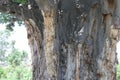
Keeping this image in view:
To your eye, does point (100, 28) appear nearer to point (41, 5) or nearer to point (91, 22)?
point (91, 22)

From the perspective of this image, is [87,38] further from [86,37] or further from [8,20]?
[8,20]

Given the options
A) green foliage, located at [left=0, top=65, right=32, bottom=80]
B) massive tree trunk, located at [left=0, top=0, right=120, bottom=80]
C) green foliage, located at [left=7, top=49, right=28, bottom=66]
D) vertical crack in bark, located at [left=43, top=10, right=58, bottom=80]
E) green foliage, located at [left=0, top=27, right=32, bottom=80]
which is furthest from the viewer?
green foliage, located at [left=7, top=49, right=28, bottom=66]

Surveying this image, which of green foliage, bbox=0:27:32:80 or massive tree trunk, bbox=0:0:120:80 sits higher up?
massive tree trunk, bbox=0:0:120:80

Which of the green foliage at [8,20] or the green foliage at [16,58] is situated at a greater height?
the green foliage at [8,20]

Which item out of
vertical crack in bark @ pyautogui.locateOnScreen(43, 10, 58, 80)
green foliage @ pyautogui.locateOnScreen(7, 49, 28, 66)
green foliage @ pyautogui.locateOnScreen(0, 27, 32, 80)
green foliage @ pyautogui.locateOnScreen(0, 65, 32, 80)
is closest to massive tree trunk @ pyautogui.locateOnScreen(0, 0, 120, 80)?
vertical crack in bark @ pyautogui.locateOnScreen(43, 10, 58, 80)

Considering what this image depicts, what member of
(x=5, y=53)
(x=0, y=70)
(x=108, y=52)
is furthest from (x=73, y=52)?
(x=5, y=53)

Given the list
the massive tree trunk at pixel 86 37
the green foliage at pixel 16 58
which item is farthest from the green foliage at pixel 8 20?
the green foliage at pixel 16 58

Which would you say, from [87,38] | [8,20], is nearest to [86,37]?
[87,38]

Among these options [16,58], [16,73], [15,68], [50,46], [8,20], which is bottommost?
[16,73]

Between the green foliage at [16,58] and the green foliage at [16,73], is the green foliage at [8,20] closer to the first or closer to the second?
the green foliage at [16,73]

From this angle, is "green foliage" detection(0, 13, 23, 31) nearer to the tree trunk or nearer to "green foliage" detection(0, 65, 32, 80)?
the tree trunk

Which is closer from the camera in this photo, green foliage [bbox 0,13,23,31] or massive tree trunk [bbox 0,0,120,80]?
massive tree trunk [bbox 0,0,120,80]

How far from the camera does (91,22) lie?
522 cm

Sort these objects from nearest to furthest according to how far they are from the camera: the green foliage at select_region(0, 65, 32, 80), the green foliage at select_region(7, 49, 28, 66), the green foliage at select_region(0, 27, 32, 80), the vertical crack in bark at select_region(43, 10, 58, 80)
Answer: the vertical crack in bark at select_region(43, 10, 58, 80) → the green foliage at select_region(0, 27, 32, 80) → the green foliage at select_region(0, 65, 32, 80) → the green foliage at select_region(7, 49, 28, 66)
